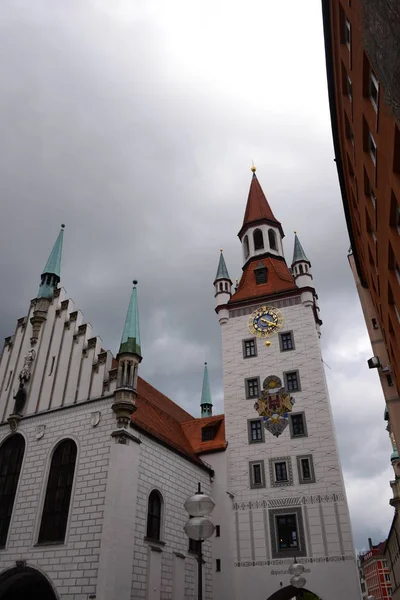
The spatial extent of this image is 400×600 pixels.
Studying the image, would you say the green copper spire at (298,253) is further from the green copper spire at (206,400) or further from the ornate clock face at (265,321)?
the green copper spire at (206,400)

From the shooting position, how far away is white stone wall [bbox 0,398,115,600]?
17281 mm

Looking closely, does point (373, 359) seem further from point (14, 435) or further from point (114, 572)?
point (14, 435)

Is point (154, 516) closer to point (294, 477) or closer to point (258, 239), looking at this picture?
point (294, 477)

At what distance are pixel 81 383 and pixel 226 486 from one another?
1094 centimetres

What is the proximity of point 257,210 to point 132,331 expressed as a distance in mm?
22000

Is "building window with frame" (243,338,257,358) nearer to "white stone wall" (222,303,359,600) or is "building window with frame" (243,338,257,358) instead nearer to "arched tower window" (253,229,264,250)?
"white stone wall" (222,303,359,600)

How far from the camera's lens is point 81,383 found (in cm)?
2181

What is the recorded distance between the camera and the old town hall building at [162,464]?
1850 centimetres

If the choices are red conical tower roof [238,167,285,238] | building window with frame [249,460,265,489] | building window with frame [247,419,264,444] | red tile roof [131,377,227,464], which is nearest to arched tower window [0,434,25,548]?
red tile roof [131,377,227,464]

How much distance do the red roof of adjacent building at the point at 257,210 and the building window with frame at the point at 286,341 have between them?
12.2 metres

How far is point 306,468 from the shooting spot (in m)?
25.8

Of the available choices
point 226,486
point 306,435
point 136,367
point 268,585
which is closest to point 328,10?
point 136,367

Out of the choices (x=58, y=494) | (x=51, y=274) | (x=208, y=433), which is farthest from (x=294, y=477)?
(x=51, y=274)

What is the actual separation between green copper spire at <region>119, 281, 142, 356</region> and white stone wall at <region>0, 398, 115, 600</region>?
8.01 ft
